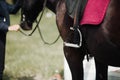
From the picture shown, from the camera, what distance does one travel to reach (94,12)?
135 inches

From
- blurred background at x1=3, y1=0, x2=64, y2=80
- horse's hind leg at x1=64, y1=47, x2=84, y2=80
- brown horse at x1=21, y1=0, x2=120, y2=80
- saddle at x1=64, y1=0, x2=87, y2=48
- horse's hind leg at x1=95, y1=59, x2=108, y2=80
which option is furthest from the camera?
blurred background at x1=3, y1=0, x2=64, y2=80

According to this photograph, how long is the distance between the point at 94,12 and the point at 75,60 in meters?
0.76

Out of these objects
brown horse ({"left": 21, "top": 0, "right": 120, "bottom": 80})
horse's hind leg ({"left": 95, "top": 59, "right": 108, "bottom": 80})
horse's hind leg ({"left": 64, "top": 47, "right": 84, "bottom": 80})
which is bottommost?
horse's hind leg ({"left": 95, "top": 59, "right": 108, "bottom": 80})

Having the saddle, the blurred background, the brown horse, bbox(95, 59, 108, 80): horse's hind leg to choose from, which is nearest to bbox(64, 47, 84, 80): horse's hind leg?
the brown horse

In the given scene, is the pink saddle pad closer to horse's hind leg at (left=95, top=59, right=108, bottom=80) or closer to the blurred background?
horse's hind leg at (left=95, top=59, right=108, bottom=80)

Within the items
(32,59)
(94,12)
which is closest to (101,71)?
(94,12)

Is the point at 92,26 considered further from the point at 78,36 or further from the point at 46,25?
the point at 46,25

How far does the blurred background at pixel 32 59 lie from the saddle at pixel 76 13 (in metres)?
2.24

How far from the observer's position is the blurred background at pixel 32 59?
6.26 m

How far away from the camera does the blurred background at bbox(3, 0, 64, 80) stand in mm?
6257

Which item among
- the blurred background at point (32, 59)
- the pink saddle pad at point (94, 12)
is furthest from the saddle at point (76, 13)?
the blurred background at point (32, 59)

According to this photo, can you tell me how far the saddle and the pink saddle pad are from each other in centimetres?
4

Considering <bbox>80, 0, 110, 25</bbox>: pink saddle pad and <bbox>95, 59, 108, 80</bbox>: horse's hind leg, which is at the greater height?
<bbox>80, 0, 110, 25</bbox>: pink saddle pad

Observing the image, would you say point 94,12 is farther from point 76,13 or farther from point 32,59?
point 32,59
